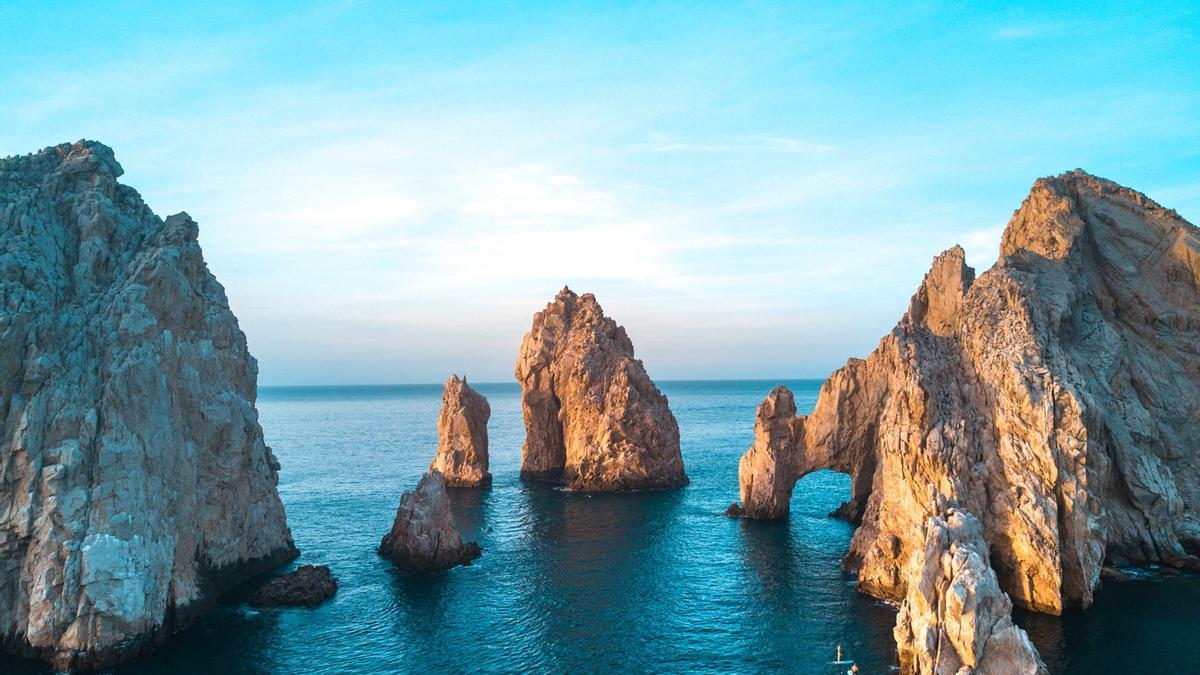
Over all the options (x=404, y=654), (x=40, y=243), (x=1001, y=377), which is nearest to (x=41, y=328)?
(x=40, y=243)

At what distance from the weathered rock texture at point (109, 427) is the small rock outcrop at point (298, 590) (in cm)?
322

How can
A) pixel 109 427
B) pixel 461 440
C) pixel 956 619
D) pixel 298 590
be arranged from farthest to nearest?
pixel 461 440 < pixel 298 590 < pixel 109 427 < pixel 956 619

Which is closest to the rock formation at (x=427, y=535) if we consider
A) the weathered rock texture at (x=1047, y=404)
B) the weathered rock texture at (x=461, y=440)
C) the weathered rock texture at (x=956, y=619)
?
the weathered rock texture at (x=1047, y=404)

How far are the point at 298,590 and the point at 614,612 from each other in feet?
75.0

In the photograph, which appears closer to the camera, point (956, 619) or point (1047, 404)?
point (956, 619)

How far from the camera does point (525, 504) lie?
289ft

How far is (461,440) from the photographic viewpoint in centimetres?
10056

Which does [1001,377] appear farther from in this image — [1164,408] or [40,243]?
[40,243]

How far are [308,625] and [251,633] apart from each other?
11.4 feet

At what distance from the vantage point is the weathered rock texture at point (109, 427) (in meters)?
41.4

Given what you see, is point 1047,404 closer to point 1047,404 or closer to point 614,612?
point 1047,404

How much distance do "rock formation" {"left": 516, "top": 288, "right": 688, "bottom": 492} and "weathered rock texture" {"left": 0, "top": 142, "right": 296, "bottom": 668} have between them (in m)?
45.0

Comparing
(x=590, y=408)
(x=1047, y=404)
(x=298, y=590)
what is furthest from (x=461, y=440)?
(x=1047, y=404)

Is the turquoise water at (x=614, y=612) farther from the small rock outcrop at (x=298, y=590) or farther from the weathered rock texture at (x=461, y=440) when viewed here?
the weathered rock texture at (x=461, y=440)
